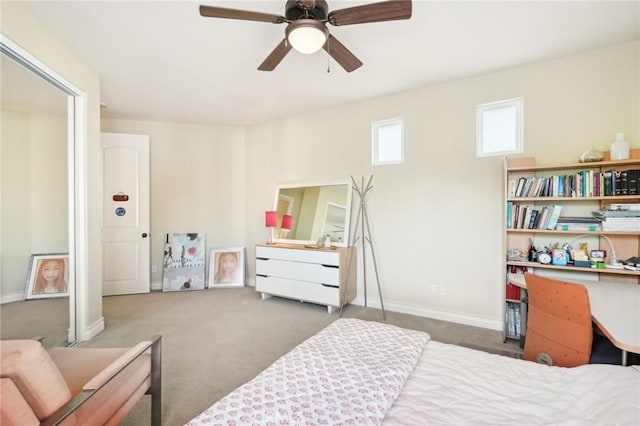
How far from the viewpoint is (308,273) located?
3680 mm

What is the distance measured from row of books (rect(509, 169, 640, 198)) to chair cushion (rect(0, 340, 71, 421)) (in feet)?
11.1

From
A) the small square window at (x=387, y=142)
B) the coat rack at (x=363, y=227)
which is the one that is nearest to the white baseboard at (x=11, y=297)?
the coat rack at (x=363, y=227)

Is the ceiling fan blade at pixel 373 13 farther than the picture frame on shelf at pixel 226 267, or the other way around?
the picture frame on shelf at pixel 226 267

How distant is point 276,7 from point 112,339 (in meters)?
3.34

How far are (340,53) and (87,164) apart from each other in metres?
2.63

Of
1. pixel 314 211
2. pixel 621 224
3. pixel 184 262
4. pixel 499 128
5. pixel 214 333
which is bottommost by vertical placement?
pixel 214 333

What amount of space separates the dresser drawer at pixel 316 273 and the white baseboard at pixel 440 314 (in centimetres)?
60

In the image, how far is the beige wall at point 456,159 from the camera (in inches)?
102

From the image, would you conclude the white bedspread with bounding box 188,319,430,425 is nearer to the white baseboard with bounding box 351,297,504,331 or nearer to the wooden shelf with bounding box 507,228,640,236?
the wooden shelf with bounding box 507,228,640,236

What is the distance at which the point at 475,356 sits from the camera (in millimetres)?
1374

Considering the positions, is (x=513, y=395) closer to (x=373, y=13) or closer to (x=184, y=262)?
(x=373, y=13)

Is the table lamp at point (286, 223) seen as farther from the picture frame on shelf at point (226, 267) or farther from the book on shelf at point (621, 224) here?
the book on shelf at point (621, 224)

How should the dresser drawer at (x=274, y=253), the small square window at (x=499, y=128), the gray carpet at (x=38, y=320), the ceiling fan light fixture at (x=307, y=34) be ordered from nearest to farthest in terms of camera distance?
the ceiling fan light fixture at (x=307, y=34)
the gray carpet at (x=38, y=320)
the small square window at (x=499, y=128)
the dresser drawer at (x=274, y=253)

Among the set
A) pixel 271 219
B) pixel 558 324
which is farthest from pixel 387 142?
pixel 558 324
